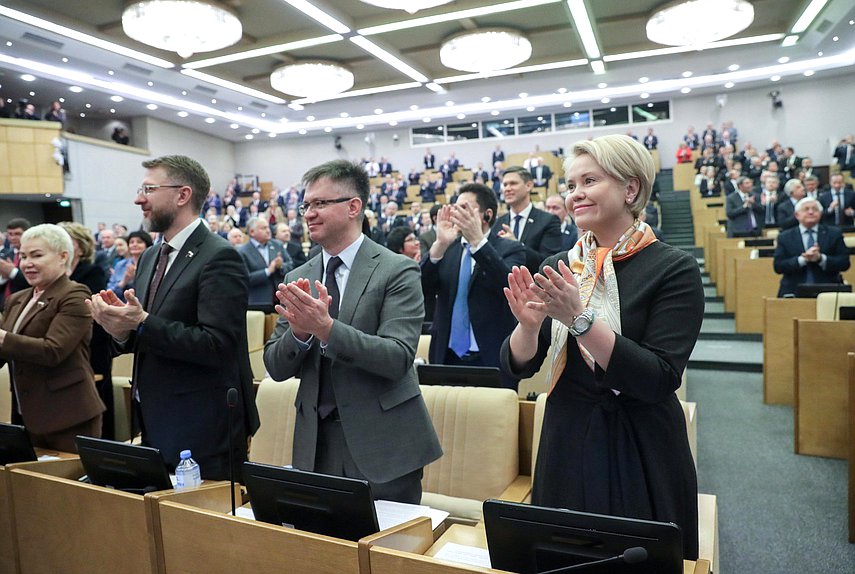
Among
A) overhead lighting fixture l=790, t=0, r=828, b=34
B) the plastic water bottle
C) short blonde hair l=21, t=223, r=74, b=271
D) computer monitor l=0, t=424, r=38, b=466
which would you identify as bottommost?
the plastic water bottle

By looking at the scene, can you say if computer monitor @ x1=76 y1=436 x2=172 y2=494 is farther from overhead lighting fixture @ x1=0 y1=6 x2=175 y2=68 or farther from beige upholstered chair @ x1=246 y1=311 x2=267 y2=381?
overhead lighting fixture @ x1=0 y1=6 x2=175 y2=68

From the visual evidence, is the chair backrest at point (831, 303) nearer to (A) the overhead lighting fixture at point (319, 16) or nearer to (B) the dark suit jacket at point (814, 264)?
(B) the dark suit jacket at point (814, 264)

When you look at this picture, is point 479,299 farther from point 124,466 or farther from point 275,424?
point 124,466

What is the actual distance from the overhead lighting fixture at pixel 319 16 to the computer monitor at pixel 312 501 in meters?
8.95

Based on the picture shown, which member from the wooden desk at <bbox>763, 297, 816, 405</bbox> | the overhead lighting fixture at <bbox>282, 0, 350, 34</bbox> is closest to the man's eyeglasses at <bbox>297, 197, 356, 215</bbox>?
the wooden desk at <bbox>763, 297, 816, 405</bbox>

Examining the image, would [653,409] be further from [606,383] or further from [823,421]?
[823,421]

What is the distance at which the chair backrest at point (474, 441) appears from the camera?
2.20 m

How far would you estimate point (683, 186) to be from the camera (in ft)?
48.5

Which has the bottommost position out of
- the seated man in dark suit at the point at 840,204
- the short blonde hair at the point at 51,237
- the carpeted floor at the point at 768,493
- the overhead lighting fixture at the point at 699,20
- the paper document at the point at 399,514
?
the carpeted floor at the point at 768,493

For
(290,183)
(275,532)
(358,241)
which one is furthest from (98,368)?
(290,183)

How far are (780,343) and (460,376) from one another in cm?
323

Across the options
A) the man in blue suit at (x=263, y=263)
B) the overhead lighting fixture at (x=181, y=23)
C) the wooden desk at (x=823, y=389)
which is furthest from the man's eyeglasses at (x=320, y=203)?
the overhead lighting fixture at (x=181, y=23)

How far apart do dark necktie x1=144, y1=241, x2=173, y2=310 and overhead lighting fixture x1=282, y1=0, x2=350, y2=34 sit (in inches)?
315

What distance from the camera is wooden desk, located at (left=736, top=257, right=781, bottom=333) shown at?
5941 mm
